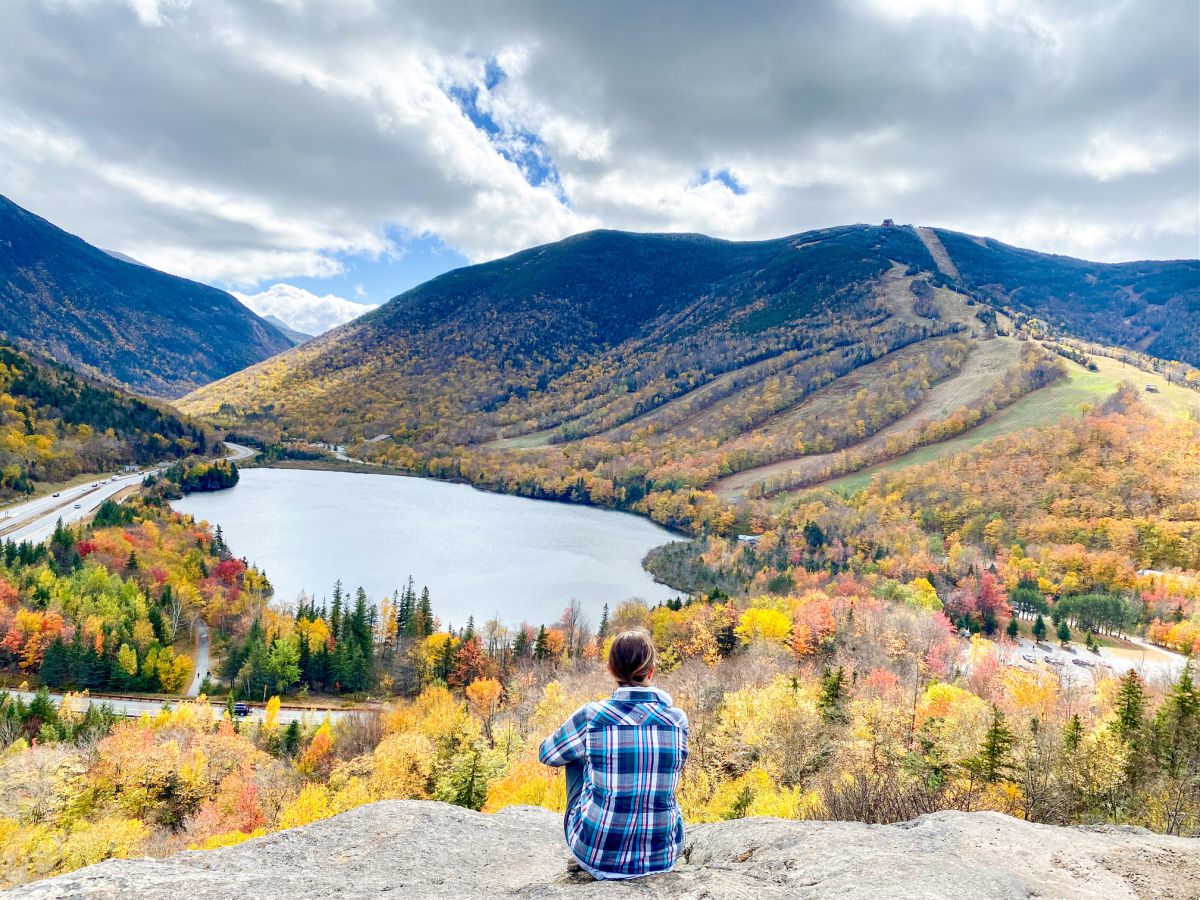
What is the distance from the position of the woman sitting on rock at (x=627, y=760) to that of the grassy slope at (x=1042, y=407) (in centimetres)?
12186

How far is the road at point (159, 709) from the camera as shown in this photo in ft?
141

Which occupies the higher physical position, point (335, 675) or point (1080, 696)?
point (1080, 696)

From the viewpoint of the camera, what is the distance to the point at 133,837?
23.0 metres

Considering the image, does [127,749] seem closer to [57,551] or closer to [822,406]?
[57,551]

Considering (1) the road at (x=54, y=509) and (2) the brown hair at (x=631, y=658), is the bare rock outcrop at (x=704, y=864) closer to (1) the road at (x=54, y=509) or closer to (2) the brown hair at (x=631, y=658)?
(2) the brown hair at (x=631, y=658)

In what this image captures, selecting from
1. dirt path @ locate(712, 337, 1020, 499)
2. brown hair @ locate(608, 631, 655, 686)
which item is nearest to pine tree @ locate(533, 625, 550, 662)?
brown hair @ locate(608, 631, 655, 686)

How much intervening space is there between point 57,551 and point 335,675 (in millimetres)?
33653

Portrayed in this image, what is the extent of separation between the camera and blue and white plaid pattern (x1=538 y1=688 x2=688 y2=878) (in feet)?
13.8

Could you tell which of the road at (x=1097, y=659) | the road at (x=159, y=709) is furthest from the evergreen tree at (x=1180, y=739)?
the road at (x=159, y=709)

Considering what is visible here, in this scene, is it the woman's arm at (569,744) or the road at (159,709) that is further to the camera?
the road at (159,709)

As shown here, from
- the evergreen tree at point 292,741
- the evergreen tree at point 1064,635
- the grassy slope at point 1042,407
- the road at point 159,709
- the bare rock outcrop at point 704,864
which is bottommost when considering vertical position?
the road at point 159,709

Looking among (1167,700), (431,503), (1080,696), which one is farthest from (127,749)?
(431,503)

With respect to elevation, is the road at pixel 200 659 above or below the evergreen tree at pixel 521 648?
below

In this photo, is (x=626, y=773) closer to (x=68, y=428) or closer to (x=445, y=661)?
(x=445, y=661)
